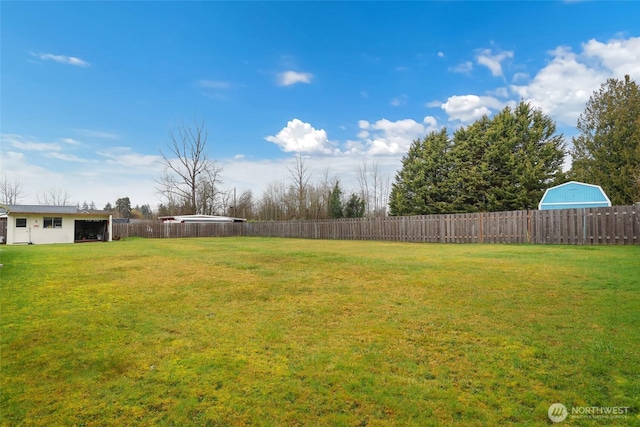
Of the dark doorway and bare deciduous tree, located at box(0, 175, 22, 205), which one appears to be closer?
the dark doorway

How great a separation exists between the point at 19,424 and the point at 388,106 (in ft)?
82.2

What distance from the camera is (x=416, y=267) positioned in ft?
25.9

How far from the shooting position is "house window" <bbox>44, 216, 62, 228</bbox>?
A: 2402cm

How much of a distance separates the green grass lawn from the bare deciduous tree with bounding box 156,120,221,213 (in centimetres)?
3753

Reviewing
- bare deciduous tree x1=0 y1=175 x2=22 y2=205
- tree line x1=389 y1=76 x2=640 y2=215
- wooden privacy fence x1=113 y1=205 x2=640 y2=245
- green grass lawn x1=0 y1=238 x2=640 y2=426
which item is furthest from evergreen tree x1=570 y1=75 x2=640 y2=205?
bare deciduous tree x1=0 y1=175 x2=22 y2=205

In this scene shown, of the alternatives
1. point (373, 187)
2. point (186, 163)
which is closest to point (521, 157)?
point (373, 187)

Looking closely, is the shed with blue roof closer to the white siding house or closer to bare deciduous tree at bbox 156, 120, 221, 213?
the white siding house

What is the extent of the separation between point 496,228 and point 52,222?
3029 cm

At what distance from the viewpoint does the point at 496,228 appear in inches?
625

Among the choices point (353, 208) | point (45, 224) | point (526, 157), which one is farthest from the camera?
point (353, 208)

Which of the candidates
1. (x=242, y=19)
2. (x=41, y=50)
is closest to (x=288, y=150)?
(x=242, y=19)

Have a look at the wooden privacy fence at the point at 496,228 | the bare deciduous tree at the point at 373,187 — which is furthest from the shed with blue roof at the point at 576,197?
the bare deciduous tree at the point at 373,187

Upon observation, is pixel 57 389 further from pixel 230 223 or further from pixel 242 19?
pixel 230 223

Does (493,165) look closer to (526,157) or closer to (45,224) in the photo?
(526,157)
